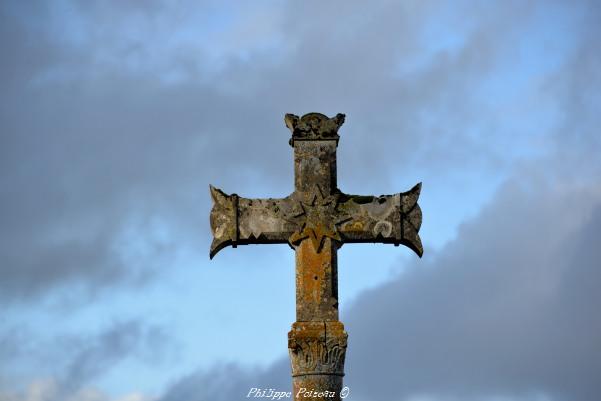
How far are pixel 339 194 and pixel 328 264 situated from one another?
1009 mm

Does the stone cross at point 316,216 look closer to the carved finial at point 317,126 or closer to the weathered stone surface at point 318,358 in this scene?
the carved finial at point 317,126

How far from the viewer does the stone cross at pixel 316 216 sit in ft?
59.6

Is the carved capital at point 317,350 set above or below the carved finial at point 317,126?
below

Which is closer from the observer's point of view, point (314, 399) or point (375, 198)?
point (314, 399)

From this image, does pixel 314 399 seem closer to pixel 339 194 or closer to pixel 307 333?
pixel 307 333

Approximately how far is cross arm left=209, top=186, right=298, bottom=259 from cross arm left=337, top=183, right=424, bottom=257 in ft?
2.34

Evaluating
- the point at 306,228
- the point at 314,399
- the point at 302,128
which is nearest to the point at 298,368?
the point at 314,399

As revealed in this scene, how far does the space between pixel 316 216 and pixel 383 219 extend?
884 mm

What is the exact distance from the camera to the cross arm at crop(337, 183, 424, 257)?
1845cm

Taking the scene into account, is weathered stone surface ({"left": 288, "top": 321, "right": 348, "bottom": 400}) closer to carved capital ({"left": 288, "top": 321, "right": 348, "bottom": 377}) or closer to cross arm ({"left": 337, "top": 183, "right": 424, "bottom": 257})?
carved capital ({"left": 288, "top": 321, "right": 348, "bottom": 377})

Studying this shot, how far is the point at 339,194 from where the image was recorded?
18.5m

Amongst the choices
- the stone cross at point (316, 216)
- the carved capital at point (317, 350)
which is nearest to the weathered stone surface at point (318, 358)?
the carved capital at point (317, 350)

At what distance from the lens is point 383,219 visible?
1853 centimetres


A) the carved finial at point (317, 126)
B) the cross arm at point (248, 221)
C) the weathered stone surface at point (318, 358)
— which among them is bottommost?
the weathered stone surface at point (318, 358)
